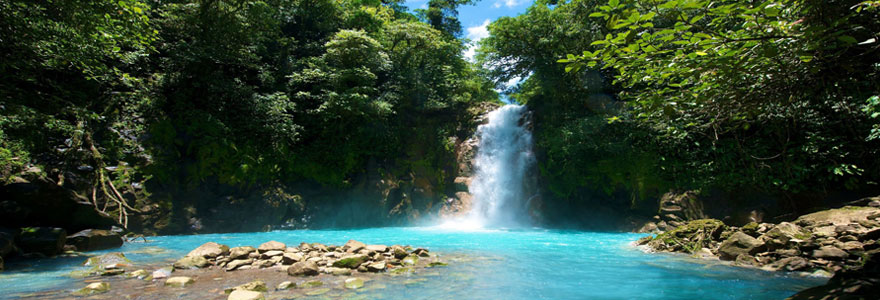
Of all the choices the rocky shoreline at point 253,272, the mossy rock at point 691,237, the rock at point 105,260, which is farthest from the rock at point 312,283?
the mossy rock at point 691,237

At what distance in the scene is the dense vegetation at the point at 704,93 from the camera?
3084 mm

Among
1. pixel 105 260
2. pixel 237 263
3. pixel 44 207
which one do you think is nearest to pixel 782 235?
pixel 237 263

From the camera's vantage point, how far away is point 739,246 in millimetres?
7141

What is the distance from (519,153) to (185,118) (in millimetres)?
13621

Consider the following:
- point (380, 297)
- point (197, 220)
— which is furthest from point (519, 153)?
point (380, 297)

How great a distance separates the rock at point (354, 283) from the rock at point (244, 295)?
1.12 metres

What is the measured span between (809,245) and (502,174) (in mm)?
12527

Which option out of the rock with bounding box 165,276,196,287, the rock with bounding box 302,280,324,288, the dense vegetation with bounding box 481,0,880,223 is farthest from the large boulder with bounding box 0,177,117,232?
the dense vegetation with bounding box 481,0,880,223

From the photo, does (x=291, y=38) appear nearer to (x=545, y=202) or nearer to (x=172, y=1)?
(x=172, y=1)

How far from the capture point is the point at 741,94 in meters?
3.86

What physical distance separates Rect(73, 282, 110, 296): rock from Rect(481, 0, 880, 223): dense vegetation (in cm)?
590

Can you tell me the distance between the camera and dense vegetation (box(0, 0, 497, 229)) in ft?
24.7

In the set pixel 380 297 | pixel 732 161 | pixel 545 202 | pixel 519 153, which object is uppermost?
pixel 519 153

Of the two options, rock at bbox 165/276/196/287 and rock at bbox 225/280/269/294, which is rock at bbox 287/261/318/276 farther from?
rock at bbox 165/276/196/287
